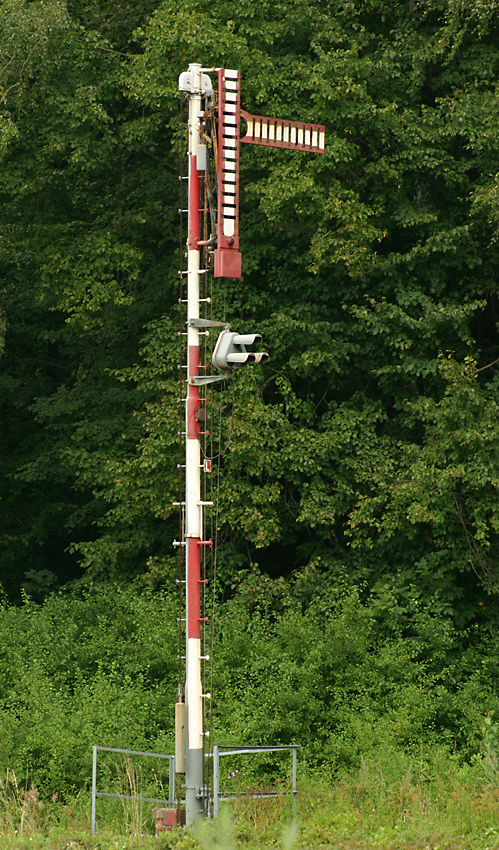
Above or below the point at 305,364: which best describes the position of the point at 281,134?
below

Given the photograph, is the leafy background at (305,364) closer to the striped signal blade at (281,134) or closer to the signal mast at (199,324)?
the signal mast at (199,324)

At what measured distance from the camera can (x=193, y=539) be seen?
8.36 m

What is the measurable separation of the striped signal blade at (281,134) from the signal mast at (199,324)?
12 mm

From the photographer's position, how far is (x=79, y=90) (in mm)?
15320

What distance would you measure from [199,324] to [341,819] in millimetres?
4027

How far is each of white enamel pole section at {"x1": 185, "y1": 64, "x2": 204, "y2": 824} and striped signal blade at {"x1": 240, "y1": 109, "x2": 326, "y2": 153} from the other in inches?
20.9

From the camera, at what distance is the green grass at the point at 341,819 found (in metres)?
7.75

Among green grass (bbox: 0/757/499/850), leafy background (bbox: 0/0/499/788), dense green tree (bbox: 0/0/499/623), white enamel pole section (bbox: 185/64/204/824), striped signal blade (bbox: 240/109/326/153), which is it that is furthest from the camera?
dense green tree (bbox: 0/0/499/623)

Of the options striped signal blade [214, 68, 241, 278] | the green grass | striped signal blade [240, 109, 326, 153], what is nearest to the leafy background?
the green grass

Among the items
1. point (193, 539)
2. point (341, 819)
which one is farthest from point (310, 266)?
point (341, 819)

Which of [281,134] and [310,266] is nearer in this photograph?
[281,134]

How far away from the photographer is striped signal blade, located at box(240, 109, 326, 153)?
29.8 ft

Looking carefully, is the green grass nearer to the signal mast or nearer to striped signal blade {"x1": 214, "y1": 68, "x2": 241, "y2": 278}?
the signal mast

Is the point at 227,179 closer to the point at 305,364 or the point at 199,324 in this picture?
the point at 199,324
